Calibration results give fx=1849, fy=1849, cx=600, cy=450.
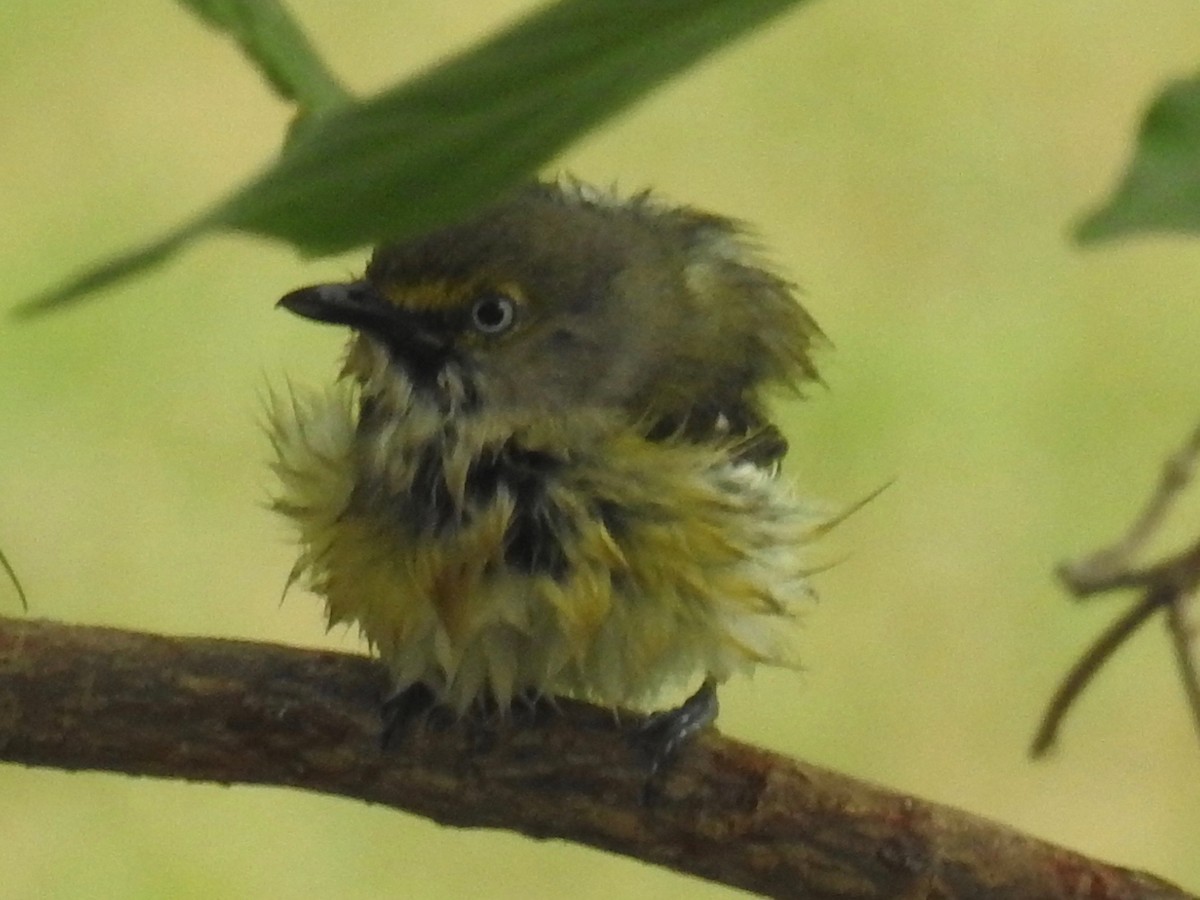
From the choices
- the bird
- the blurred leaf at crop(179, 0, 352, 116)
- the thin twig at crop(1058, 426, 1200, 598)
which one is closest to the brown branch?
the bird

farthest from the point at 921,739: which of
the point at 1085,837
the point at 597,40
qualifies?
the point at 597,40

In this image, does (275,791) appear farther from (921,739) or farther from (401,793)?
(401,793)

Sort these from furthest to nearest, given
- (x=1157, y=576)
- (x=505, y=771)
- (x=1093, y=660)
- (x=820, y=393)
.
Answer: (x=820, y=393) → (x=505, y=771) → (x=1093, y=660) → (x=1157, y=576)

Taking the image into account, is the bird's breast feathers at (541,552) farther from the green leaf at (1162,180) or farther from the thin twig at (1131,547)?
the green leaf at (1162,180)

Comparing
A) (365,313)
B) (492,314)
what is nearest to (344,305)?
(365,313)

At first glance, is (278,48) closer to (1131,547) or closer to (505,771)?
(1131,547)
